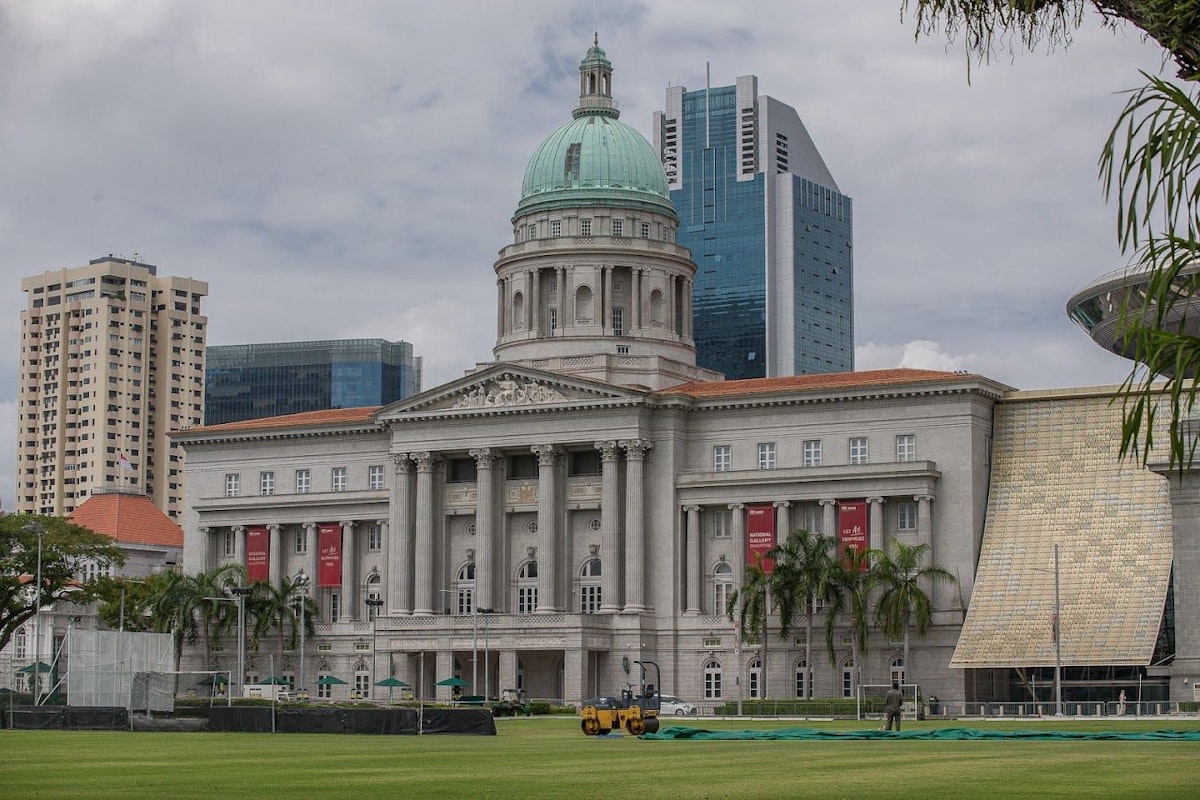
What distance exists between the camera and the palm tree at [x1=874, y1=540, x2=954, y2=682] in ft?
370

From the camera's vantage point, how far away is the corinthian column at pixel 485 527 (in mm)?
129875

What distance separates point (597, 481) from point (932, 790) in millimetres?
93687

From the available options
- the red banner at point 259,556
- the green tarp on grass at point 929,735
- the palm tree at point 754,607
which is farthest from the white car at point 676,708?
the green tarp on grass at point 929,735

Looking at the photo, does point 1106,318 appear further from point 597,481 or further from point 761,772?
point 761,772

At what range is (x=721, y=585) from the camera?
125750 mm

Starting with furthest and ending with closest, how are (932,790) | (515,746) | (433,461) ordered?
(433,461) → (515,746) → (932,790)

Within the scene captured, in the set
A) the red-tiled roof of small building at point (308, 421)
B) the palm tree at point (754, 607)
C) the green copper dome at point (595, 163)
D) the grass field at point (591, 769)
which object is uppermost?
the green copper dome at point (595, 163)

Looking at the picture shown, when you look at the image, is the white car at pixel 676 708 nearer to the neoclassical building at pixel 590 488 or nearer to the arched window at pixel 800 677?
the neoclassical building at pixel 590 488

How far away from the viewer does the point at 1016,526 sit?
117562 mm

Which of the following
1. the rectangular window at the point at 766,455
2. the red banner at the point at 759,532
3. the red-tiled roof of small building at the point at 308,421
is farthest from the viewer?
the red-tiled roof of small building at the point at 308,421

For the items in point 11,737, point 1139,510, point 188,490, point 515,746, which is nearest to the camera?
point 515,746

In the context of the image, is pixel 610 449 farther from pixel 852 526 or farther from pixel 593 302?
pixel 593 302

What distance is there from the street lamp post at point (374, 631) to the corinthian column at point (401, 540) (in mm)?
1456

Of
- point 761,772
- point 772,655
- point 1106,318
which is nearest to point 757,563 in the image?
point 772,655
